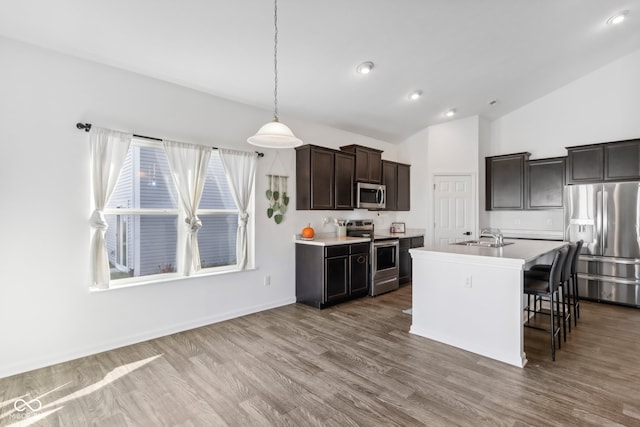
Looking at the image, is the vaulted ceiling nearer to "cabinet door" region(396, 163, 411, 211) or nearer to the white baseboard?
"cabinet door" region(396, 163, 411, 211)

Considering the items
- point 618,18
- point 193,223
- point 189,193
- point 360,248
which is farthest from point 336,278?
point 618,18

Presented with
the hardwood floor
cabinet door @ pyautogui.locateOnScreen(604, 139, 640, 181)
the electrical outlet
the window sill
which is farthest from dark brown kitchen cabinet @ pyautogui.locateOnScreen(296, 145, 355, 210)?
cabinet door @ pyautogui.locateOnScreen(604, 139, 640, 181)

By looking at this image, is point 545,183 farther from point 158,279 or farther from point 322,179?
point 158,279

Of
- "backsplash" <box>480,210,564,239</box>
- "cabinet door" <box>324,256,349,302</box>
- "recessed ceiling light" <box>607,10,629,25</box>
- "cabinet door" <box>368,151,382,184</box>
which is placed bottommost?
"cabinet door" <box>324,256,349,302</box>

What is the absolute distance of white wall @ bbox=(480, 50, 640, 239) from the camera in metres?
4.92

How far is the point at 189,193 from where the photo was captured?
3.67m

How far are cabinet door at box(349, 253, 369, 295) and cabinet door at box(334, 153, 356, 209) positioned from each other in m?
0.85

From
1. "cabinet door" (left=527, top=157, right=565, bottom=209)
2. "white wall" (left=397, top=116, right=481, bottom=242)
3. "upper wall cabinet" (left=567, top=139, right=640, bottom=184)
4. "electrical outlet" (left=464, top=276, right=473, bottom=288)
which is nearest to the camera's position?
"electrical outlet" (left=464, top=276, right=473, bottom=288)

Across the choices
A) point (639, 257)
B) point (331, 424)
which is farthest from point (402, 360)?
point (639, 257)

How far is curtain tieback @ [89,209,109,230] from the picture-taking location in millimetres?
3021

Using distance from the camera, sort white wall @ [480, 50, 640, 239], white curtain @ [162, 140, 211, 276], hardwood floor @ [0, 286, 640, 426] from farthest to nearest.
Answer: white wall @ [480, 50, 640, 239] → white curtain @ [162, 140, 211, 276] → hardwood floor @ [0, 286, 640, 426]

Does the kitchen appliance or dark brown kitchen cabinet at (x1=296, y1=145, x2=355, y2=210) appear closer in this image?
dark brown kitchen cabinet at (x1=296, y1=145, x2=355, y2=210)

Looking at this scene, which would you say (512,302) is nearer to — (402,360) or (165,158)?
(402,360)

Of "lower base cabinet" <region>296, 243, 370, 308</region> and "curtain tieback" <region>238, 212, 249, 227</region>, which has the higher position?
"curtain tieback" <region>238, 212, 249, 227</region>
